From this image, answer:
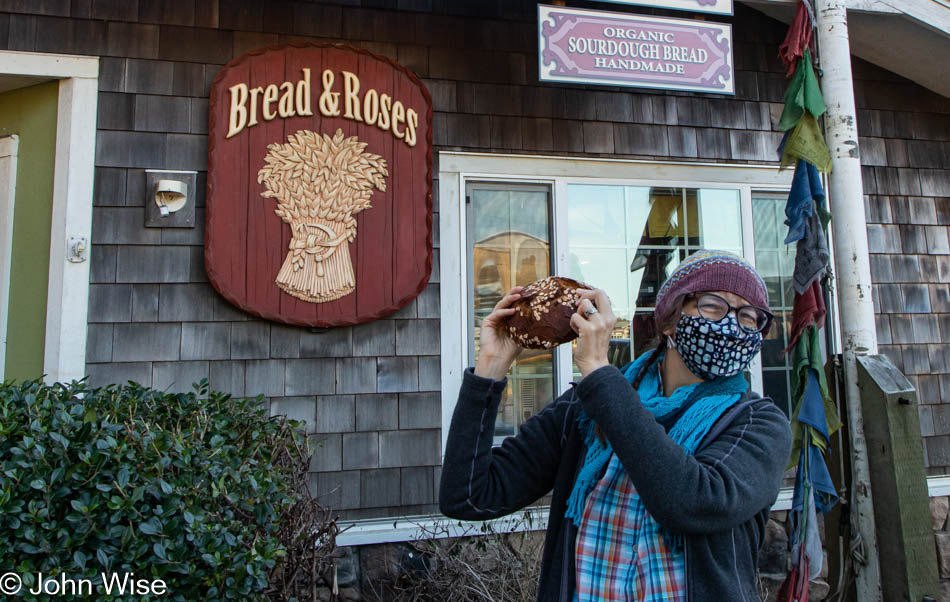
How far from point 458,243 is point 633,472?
2591mm

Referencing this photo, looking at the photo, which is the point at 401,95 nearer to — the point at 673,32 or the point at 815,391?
the point at 673,32

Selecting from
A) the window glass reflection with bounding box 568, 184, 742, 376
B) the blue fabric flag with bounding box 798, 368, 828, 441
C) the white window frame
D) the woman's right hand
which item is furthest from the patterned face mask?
the white window frame

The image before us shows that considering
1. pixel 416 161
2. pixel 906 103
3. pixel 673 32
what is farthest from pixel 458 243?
pixel 906 103

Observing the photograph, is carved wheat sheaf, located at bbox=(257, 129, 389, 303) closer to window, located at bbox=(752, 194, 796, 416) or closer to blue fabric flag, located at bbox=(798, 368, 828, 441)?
blue fabric flag, located at bbox=(798, 368, 828, 441)

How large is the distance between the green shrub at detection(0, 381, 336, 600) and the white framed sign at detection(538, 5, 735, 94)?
2.13 meters

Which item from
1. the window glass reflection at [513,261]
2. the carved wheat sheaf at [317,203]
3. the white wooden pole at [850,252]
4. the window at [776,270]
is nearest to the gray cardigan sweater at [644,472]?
the white wooden pole at [850,252]

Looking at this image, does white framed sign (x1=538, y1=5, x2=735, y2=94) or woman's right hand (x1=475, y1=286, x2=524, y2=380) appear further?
white framed sign (x1=538, y1=5, x2=735, y2=94)

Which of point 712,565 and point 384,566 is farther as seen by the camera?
point 384,566

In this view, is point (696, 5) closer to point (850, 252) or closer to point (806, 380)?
point (850, 252)

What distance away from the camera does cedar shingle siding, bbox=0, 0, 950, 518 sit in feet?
10.6

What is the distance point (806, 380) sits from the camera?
2.94 meters

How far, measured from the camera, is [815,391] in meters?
2.89

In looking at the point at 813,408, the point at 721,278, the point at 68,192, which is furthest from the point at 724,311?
the point at 68,192

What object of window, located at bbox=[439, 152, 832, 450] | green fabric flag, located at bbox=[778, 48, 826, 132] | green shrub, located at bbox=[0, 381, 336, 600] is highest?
green fabric flag, located at bbox=[778, 48, 826, 132]
